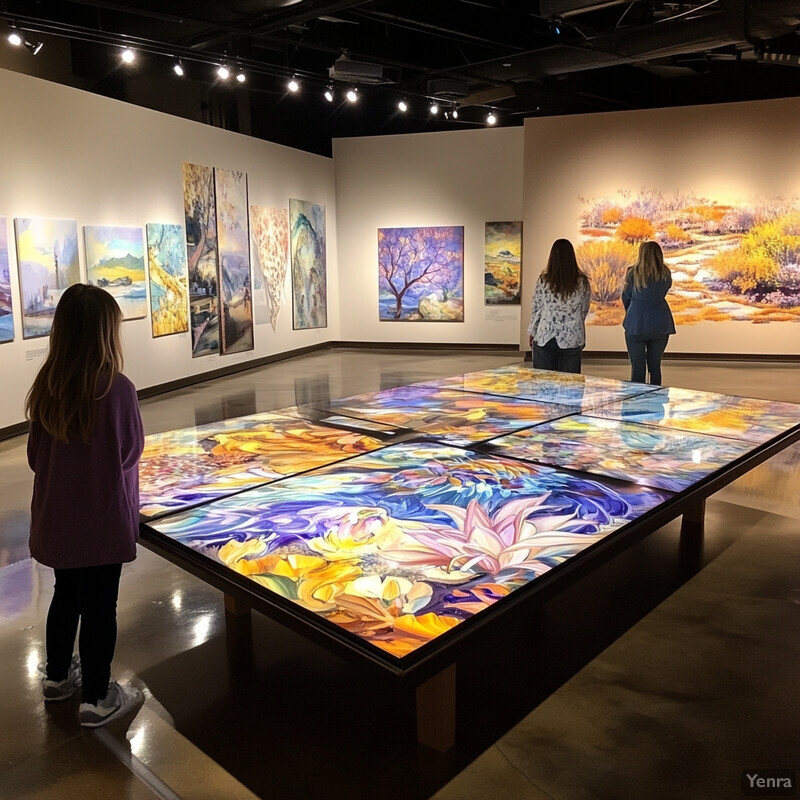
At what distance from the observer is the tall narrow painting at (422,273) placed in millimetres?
14094

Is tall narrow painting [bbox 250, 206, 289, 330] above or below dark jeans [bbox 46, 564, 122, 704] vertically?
above

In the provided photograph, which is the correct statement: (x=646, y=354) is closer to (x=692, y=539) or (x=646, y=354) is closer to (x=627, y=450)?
(x=692, y=539)

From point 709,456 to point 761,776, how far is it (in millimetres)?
1446

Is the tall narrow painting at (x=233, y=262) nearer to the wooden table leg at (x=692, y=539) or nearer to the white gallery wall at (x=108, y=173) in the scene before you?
the white gallery wall at (x=108, y=173)

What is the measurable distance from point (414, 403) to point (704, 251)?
854cm

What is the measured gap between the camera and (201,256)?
1048 centimetres

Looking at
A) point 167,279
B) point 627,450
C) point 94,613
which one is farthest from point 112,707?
point 167,279

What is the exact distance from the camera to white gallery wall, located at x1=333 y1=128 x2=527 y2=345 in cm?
1373

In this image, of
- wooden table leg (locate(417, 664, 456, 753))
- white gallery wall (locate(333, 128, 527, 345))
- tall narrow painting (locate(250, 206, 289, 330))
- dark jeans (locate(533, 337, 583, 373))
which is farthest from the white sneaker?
white gallery wall (locate(333, 128, 527, 345))

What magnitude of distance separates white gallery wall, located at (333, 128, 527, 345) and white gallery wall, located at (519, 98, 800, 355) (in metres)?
1.39

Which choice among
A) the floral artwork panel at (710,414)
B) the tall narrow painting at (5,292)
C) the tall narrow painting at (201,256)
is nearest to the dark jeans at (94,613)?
the floral artwork panel at (710,414)

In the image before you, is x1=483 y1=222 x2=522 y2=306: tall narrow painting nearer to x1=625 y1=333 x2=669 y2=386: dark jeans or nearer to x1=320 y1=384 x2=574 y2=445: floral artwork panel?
x1=625 y1=333 x2=669 y2=386: dark jeans

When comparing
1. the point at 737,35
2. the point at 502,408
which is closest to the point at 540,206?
the point at 737,35

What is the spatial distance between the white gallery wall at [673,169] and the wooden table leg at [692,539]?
8136mm
